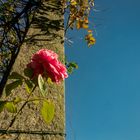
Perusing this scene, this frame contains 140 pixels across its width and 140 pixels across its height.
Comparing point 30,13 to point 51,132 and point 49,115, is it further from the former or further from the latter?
point 49,115

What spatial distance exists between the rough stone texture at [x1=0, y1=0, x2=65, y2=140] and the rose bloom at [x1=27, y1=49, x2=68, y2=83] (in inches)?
27.0

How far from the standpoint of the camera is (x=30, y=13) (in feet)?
11.4

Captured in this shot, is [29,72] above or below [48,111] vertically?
above

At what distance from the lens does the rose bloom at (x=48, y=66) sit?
206 centimetres

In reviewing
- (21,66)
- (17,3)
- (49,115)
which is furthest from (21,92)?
(17,3)

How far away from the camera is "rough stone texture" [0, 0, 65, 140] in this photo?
2.69 meters

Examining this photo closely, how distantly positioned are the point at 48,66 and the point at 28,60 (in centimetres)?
106

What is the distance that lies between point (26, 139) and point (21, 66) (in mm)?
610

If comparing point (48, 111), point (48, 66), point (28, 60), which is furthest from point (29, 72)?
point (28, 60)

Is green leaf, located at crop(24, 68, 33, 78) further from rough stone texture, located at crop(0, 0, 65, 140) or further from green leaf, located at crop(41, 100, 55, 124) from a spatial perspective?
rough stone texture, located at crop(0, 0, 65, 140)

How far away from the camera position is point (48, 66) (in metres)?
2.06

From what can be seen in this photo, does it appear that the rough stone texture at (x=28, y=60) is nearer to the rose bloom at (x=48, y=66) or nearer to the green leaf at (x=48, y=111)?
the green leaf at (x=48, y=111)

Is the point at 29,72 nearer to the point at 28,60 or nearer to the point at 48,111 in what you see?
the point at 48,111

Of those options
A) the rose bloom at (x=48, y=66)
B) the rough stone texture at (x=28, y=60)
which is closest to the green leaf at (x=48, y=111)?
the rose bloom at (x=48, y=66)
